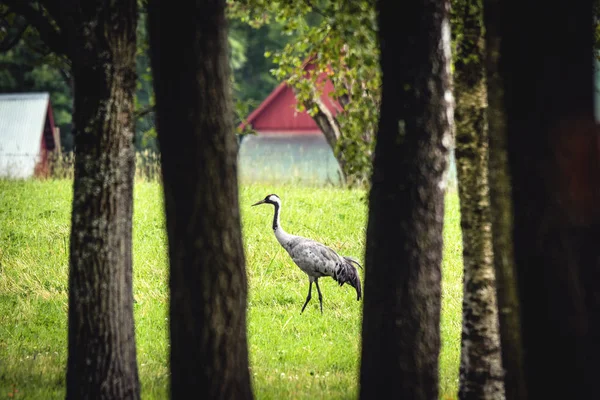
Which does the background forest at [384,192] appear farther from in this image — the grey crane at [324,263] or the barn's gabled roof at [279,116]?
the barn's gabled roof at [279,116]

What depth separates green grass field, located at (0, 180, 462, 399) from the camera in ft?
33.5

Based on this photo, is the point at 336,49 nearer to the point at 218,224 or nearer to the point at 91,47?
the point at 91,47

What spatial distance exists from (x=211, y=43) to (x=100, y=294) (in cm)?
230

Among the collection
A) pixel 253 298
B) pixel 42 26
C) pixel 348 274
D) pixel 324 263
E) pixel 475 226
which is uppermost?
pixel 42 26

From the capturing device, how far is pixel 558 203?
5270 mm

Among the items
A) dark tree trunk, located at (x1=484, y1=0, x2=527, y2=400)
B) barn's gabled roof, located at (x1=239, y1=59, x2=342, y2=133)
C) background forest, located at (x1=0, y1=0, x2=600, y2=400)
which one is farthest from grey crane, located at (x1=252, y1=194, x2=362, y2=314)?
barn's gabled roof, located at (x1=239, y1=59, x2=342, y2=133)

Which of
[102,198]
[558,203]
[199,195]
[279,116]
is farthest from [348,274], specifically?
[279,116]

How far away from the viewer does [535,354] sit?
5379 mm

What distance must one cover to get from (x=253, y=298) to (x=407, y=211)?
8657mm

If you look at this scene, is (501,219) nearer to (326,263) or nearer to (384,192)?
(384,192)

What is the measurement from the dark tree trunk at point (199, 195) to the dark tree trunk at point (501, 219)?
1810 mm

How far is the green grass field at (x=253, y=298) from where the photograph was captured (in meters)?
10.2

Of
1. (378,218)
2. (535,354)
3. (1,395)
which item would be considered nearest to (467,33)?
(378,218)

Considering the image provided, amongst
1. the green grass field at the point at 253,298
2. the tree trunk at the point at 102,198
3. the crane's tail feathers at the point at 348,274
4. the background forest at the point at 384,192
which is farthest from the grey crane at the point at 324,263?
the tree trunk at the point at 102,198
